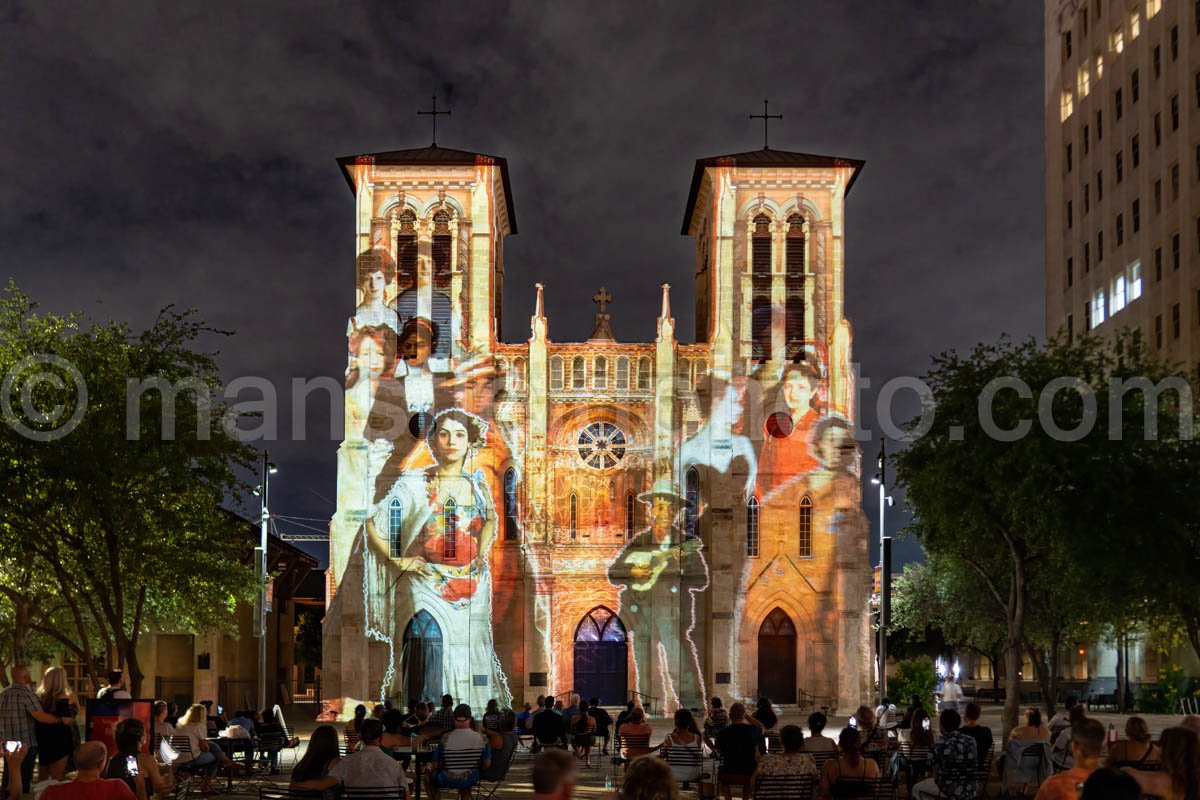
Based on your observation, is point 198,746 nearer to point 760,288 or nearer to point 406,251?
point 406,251

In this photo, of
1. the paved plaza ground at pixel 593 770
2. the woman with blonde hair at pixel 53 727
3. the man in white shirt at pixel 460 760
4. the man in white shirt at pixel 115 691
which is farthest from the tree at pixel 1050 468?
the woman with blonde hair at pixel 53 727

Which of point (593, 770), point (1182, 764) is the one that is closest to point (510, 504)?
point (593, 770)

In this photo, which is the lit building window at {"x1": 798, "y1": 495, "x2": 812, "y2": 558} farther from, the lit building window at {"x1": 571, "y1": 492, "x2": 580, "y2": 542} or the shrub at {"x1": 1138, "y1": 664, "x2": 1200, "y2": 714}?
the shrub at {"x1": 1138, "y1": 664, "x2": 1200, "y2": 714}

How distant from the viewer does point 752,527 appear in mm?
52719

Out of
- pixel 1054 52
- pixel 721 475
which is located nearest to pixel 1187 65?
pixel 1054 52

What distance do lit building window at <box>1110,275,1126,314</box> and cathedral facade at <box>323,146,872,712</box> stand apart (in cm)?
1221

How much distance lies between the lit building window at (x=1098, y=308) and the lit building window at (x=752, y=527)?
1850 centimetres

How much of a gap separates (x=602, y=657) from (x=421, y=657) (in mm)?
6680

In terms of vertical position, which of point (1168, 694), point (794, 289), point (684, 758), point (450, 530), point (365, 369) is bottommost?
point (1168, 694)

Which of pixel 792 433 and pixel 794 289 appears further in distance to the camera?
pixel 794 289

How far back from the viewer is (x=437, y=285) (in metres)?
54.5

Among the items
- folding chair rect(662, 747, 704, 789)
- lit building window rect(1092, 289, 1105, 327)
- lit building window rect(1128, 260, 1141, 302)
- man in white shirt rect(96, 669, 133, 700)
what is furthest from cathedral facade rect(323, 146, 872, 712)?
folding chair rect(662, 747, 704, 789)

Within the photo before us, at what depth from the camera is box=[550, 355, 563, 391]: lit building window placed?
177 feet

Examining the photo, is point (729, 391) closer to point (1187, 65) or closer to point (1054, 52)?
point (1187, 65)
